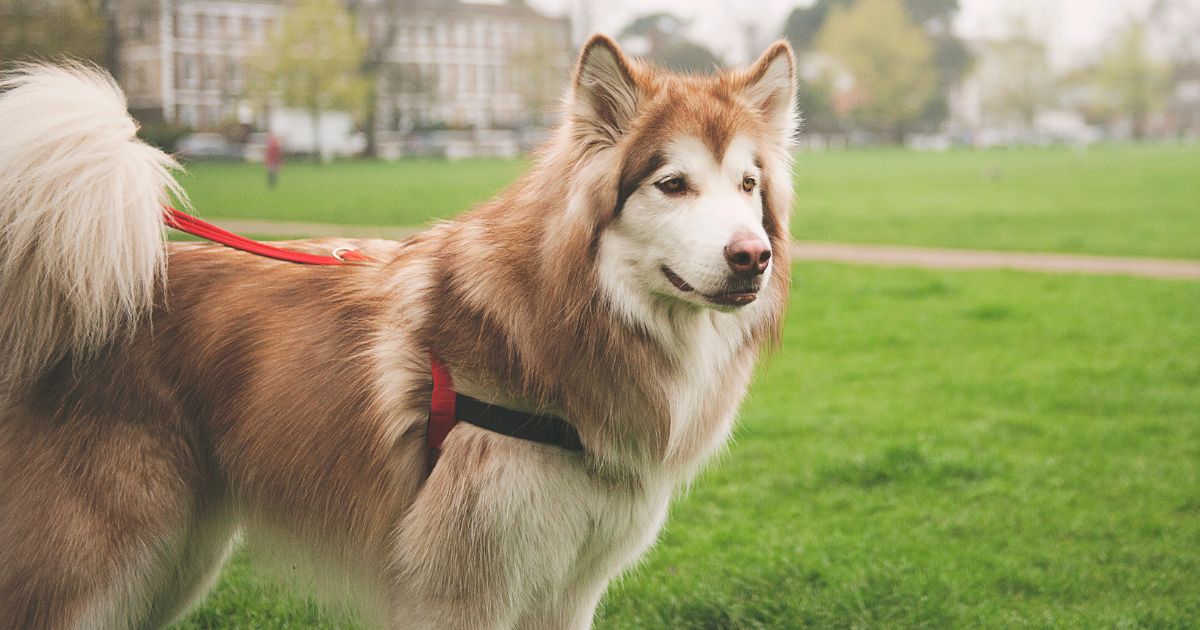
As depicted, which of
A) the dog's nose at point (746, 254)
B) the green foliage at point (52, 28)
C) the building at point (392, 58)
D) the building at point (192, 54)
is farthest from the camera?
the building at point (392, 58)

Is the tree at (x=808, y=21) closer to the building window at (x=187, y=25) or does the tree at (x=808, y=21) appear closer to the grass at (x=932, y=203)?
the grass at (x=932, y=203)

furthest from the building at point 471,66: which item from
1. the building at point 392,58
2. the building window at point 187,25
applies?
the building window at point 187,25

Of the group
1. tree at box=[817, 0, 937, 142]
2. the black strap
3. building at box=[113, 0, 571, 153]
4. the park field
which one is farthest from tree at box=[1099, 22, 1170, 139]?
the black strap

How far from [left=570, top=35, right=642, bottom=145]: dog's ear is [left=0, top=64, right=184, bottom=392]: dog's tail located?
129 centimetres

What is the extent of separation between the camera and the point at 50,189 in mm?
2791

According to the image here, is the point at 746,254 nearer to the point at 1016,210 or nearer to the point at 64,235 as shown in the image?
the point at 64,235

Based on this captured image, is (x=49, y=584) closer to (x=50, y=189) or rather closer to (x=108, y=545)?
(x=108, y=545)

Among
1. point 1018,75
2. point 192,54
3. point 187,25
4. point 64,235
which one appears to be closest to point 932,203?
point 64,235

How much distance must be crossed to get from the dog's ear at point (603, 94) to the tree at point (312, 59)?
170 feet

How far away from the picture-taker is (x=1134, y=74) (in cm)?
9062

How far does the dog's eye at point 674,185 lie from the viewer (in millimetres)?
2689

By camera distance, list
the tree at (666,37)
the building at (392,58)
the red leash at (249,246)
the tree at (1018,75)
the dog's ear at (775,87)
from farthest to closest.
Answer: the tree at (1018,75)
the tree at (666,37)
the building at (392,58)
the red leash at (249,246)
the dog's ear at (775,87)

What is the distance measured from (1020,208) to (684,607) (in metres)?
18.8

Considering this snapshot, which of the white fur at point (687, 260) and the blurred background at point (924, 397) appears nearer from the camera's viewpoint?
the white fur at point (687, 260)
